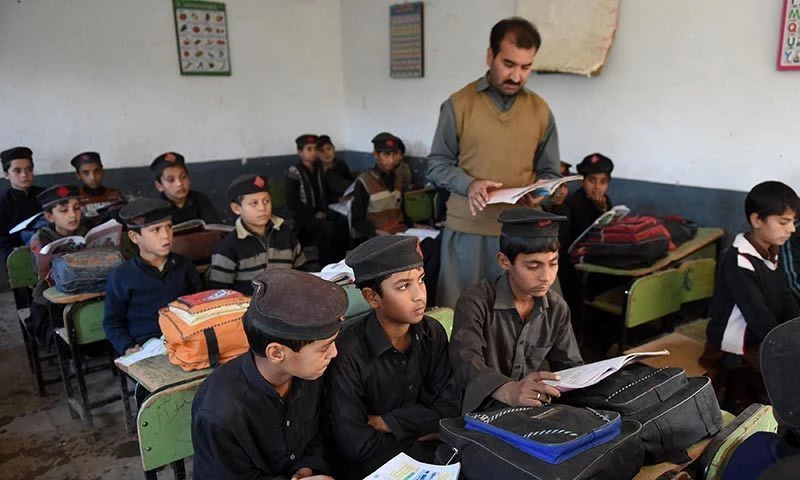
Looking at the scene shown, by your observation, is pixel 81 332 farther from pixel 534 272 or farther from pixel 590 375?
pixel 590 375

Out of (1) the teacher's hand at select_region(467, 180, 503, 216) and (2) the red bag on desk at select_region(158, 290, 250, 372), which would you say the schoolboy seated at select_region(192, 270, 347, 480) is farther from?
(1) the teacher's hand at select_region(467, 180, 503, 216)

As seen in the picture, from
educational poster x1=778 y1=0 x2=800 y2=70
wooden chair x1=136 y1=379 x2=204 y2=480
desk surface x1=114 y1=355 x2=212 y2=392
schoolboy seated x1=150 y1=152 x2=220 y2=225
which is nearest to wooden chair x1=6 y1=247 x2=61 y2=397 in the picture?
schoolboy seated x1=150 y1=152 x2=220 y2=225

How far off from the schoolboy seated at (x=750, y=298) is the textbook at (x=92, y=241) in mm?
2858

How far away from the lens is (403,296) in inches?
68.2

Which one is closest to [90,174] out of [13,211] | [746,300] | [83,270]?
[13,211]

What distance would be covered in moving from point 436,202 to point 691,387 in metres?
3.64

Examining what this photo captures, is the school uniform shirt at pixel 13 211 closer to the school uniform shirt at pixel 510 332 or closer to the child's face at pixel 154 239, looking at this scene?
the child's face at pixel 154 239

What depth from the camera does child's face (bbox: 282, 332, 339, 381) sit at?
143 cm

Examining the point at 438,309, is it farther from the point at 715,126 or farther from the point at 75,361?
the point at 715,126

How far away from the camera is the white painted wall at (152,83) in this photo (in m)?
4.81

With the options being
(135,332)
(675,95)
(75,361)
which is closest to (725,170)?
(675,95)

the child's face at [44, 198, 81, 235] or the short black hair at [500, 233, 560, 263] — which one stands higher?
the short black hair at [500, 233, 560, 263]

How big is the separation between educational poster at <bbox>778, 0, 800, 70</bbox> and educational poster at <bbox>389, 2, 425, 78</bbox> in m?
2.99

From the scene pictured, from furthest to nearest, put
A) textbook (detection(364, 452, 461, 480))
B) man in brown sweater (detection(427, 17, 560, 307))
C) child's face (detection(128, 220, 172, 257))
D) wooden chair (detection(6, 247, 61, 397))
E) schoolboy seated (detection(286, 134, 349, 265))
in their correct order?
schoolboy seated (detection(286, 134, 349, 265)), wooden chair (detection(6, 247, 61, 397)), child's face (detection(128, 220, 172, 257)), man in brown sweater (detection(427, 17, 560, 307)), textbook (detection(364, 452, 461, 480))
